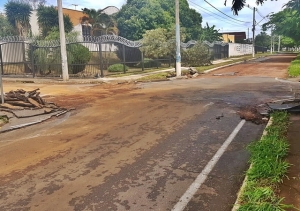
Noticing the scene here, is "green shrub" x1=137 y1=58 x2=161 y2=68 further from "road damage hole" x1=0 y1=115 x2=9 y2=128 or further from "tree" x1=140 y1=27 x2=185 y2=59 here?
"road damage hole" x1=0 y1=115 x2=9 y2=128

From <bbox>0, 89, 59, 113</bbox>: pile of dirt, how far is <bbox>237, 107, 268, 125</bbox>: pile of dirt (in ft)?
19.2

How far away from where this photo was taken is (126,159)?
5.40 metres

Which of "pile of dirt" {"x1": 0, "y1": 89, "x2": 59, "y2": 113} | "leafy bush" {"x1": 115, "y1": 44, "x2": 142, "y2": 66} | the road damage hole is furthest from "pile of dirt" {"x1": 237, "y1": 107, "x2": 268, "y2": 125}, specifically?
"leafy bush" {"x1": 115, "y1": 44, "x2": 142, "y2": 66}

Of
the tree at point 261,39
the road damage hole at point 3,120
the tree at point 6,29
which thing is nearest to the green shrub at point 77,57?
the road damage hole at point 3,120

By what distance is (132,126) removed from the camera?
7.72m

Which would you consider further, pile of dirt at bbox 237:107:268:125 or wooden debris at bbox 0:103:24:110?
wooden debris at bbox 0:103:24:110

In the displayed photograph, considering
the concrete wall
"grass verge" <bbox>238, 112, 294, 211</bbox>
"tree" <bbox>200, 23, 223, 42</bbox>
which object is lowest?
"grass verge" <bbox>238, 112, 294, 211</bbox>

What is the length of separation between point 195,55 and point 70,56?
545 inches

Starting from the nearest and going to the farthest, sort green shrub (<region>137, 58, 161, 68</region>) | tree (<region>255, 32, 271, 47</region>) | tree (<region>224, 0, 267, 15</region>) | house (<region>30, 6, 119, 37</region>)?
tree (<region>224, 0, 267, 15</region>) < green shrub (<region>137, 58, 161, 68</region>) < house (<region>30, 6, 119, 37</region>) < tree (<region>255, 32, 271, 47</region>)

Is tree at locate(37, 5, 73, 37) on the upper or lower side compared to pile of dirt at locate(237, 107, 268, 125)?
upper

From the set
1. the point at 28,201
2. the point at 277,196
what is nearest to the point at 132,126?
the point at 28,201

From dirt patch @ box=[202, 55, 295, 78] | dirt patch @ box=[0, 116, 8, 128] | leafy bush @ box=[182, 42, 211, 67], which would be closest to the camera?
dirt patch @ box=[0, 116, 8, 128]

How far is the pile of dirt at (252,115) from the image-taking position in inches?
317

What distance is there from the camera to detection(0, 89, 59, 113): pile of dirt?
10078 millimetres
